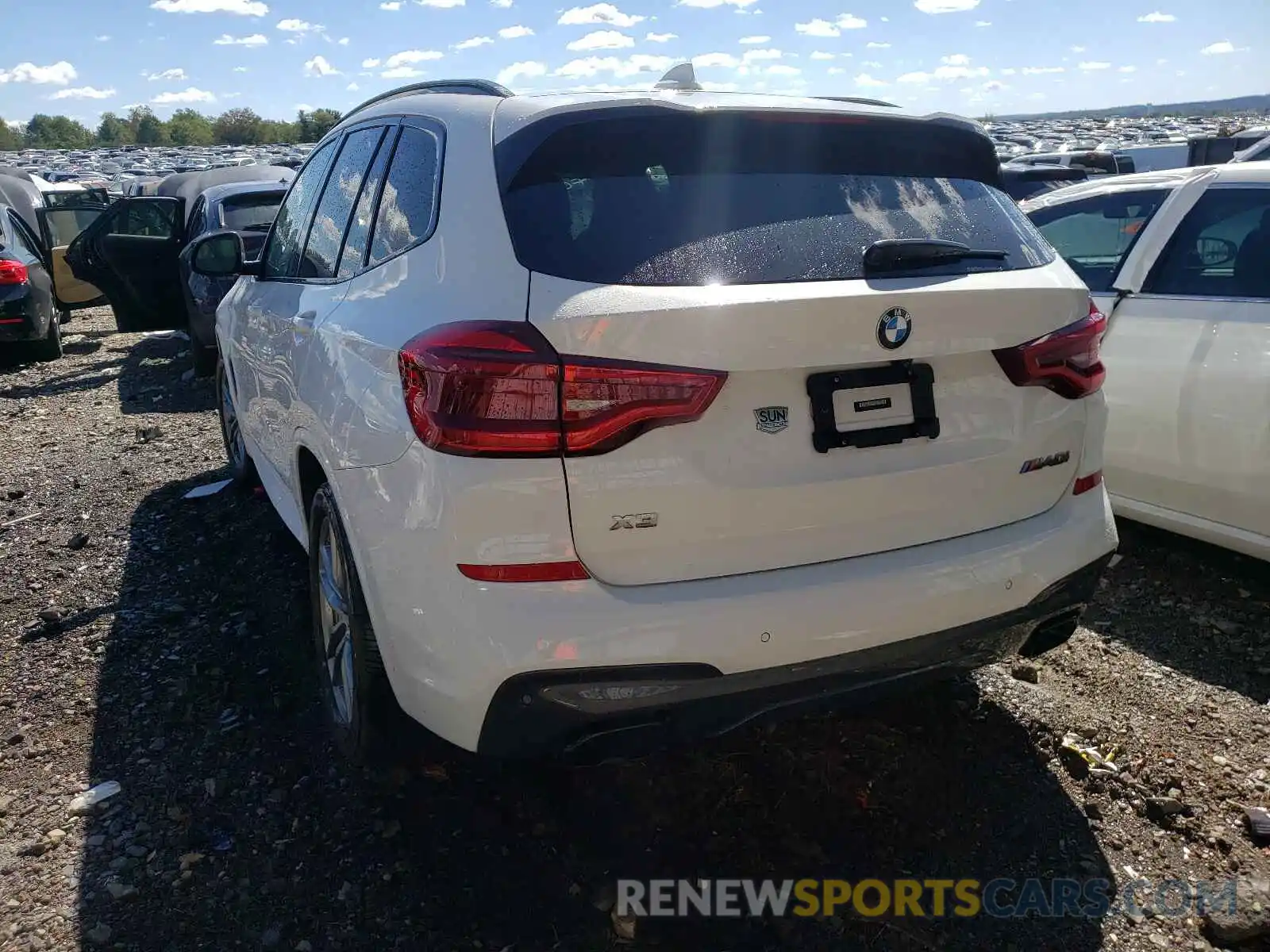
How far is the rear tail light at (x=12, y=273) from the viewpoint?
10016 mm

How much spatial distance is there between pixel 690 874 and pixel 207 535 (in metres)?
3.45

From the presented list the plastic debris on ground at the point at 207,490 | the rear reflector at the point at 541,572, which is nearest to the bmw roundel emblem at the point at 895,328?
the rear reflector at the point at 541,572

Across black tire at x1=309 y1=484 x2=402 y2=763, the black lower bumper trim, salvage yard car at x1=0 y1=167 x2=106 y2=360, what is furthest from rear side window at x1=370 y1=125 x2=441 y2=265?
salvage yard car at x1=0 y1=167 x2=106 y2=360

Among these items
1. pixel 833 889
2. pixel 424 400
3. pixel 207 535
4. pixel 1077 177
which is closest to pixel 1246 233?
pixel 833 889

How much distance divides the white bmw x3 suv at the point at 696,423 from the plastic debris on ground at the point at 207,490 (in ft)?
11.0

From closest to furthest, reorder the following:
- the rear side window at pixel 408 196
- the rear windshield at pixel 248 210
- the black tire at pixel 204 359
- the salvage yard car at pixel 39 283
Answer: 1. the rear side window at pixel 408 196
2. the black tire at pixel 204 359
3. the rear windshield at pixel 248 210
4. the salvage yard car at pixel 39 283

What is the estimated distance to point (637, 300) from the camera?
6.70 feet

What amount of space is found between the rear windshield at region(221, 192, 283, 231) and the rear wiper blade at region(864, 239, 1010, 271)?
8702mm

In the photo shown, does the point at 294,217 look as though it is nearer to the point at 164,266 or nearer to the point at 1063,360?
the point at 1063,360

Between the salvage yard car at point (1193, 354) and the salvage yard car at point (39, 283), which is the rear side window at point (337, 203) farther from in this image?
the salvage yard car at point (39, 283)

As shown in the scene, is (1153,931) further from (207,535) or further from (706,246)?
(207,535)

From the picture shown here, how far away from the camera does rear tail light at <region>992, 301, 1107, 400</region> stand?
241 cm

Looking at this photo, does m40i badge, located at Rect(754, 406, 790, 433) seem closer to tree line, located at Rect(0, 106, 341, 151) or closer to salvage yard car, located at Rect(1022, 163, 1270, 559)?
salvage yard car, located at Rect(1022, 163, 1270, 559)

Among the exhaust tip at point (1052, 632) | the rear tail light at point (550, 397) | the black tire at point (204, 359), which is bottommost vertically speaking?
the black tire at point (204, 359)
